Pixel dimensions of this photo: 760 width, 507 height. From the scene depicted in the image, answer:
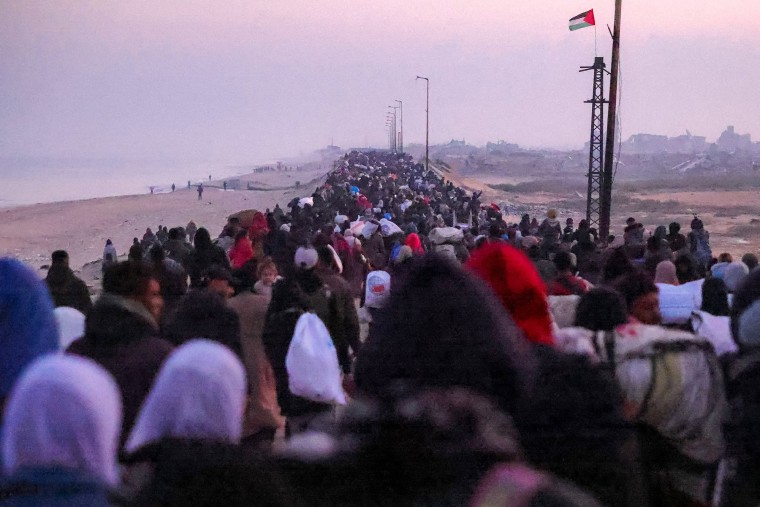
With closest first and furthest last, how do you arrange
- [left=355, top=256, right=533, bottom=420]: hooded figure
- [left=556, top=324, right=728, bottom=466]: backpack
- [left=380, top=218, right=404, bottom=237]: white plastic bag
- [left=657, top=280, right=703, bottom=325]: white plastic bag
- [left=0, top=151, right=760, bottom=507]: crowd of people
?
[left=0, top=151, right=760, bottom=507]: crowd of people → [left=355, top=256, right=533, bottom=420]: hooded figure → [left=556, top=324, right=728, bottom=466]: backpack → [left=657, top=280, right=703, bottom=325]: white plastic bag → [left=380, top=218, right=404, bottom=237]: white plastic bag

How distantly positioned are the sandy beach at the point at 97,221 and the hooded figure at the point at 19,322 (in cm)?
1769

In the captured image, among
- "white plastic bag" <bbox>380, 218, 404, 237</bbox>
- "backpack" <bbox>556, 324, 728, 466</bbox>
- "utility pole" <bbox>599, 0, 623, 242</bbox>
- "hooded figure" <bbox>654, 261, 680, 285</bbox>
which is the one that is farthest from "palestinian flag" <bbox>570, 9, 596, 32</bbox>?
"backpack" <bbox>556, 324, 728, 466</bbox>

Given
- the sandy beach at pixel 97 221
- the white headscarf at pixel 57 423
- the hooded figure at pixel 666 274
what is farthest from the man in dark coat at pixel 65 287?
the sandy beach at pixel 97 221

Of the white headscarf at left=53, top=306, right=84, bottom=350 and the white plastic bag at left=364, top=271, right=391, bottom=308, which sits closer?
the white headscarf at left=53, top=306, right=84, bottom=350

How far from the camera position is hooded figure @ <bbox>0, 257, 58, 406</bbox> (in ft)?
11.7

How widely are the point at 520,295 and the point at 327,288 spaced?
274 cm

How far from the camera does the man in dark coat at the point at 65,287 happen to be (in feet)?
22.1

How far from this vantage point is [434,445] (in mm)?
2383

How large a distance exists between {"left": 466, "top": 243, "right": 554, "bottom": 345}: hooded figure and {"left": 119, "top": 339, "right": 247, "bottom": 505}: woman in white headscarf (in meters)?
1.10

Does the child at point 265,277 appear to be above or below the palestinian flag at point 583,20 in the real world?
below

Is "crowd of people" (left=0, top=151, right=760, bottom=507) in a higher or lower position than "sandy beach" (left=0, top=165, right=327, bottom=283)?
higher

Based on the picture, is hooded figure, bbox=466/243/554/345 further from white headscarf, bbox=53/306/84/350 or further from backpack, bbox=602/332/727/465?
white headscarf, bbox=53/306/84/350

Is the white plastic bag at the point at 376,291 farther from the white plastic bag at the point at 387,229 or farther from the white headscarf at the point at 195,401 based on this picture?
the white plastic bag at the point at 387,229

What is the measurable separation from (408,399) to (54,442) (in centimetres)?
99
